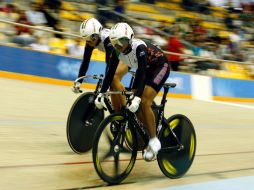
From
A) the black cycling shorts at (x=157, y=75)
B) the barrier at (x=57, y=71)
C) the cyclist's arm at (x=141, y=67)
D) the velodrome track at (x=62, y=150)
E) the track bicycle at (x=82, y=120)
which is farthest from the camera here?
the barrier at (x=57, y=71)

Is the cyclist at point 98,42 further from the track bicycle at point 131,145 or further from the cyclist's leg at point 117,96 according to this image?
the track bicycle at point 131,145

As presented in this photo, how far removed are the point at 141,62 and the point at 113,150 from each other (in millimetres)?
792

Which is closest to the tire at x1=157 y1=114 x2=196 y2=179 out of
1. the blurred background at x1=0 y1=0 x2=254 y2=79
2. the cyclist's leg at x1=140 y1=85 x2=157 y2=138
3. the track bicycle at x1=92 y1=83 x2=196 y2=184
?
the track bicycle at x1=92 y1=83 x2=196 y2=184

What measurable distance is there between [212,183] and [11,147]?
83.8 inches

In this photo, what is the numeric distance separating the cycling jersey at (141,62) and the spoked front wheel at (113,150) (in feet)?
1.08

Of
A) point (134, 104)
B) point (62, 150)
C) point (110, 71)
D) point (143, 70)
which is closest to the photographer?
point (134, 104)

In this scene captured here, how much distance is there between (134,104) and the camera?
381 centimetres

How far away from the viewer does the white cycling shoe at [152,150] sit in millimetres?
4098

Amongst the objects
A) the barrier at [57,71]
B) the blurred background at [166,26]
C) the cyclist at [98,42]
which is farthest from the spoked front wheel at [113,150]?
the barrier at [57,71]

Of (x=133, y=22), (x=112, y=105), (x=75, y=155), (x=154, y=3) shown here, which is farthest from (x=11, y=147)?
(x=154, y=3)

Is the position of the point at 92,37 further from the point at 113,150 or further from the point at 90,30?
the point at 113,150

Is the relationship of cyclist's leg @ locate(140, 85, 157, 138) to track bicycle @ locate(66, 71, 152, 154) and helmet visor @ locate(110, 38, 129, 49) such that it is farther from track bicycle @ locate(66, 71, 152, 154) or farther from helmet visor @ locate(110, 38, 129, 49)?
track bicycle @ locate(66, 71, 152, 154)

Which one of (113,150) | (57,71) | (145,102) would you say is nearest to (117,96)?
(145,102)

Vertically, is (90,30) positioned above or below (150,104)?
above
